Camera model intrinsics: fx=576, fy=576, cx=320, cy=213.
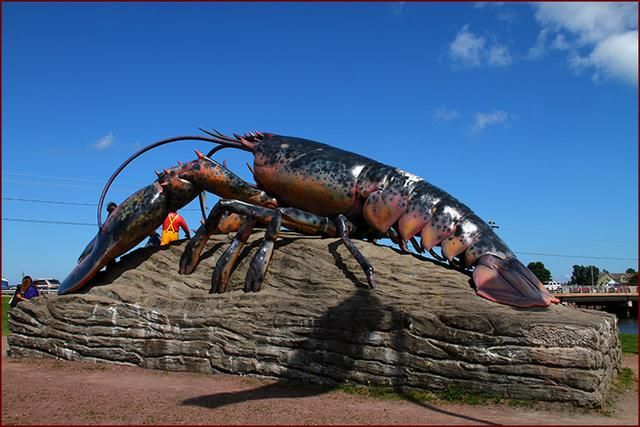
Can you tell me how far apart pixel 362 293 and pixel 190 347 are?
250 cm

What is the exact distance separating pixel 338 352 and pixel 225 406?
1576 mm

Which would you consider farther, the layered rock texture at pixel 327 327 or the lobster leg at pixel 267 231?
the lobster leg at pixel 267 231

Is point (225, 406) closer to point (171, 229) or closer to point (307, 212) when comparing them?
point (307, 212)

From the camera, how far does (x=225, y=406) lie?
238 inches

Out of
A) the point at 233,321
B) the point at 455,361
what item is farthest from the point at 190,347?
the point at 455,361

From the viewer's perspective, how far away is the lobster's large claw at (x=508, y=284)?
6.89 metres

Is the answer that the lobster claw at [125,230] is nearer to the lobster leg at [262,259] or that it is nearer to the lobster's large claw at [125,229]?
the lobster's large claw at [125,229]

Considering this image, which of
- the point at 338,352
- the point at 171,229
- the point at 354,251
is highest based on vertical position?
the point at 171,229

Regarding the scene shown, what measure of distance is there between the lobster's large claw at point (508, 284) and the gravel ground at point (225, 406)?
1329mm

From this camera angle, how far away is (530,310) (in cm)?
669

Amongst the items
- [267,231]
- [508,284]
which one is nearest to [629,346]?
[508,284]

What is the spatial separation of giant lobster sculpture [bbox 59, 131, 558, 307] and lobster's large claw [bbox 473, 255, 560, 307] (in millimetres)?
12

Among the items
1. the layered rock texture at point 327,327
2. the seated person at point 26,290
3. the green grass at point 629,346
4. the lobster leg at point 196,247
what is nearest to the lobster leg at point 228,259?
the layered rock texture at point 327,327

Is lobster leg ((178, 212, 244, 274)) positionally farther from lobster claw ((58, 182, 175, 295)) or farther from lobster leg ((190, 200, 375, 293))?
lobster claw ((58, 182, 175, 295))
